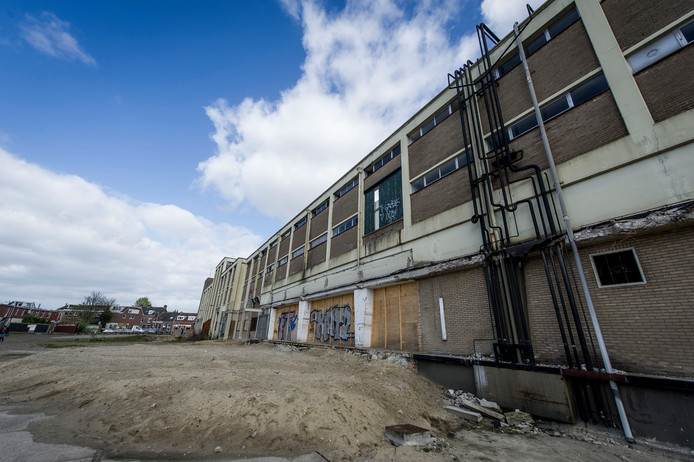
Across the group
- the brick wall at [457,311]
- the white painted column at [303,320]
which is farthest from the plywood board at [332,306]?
the brick wall at [457,311]

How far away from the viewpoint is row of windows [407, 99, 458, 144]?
1398cm

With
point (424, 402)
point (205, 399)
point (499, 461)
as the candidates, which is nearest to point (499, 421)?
point (424, 402)

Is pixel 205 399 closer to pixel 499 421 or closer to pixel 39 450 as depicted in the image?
pixel 39 450

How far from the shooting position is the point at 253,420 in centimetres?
530

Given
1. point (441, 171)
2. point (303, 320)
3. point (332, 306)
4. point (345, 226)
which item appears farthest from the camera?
point (303, 320)

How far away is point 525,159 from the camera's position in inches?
398

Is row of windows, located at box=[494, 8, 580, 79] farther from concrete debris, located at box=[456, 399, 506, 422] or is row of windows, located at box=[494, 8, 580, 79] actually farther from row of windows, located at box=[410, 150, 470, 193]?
concrete debris, located at box=[456, 399, 506, 422]

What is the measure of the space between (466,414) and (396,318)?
6428mm

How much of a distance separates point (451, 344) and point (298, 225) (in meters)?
Result: 21.2

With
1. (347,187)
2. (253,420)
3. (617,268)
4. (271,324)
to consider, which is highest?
(347,187)

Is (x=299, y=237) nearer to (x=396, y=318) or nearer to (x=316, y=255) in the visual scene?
A: (x=316, y=255)

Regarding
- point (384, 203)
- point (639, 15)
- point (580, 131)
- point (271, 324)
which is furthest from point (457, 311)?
point (271, 324)

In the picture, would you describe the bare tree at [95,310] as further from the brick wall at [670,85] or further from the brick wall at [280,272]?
the brick wall at [670,85]

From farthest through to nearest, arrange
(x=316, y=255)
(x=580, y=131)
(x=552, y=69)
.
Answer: (x=316, y=255)
(x=552, y=69)
(x=580, y=131)
